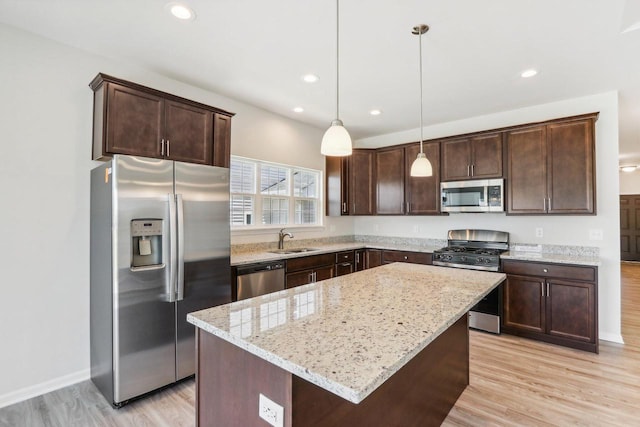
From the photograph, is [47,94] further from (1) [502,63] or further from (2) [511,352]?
(2) [511,352]

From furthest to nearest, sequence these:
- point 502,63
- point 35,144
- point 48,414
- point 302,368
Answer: point 502,63 < point 35,144 < point 48,414 < point 302,368

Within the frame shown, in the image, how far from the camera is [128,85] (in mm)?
2537

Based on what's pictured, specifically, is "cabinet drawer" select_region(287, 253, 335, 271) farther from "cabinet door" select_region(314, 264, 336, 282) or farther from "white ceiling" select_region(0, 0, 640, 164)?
"white ceiling" select_region(0, 0, 640, 164)

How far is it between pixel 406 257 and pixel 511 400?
7.11 ft

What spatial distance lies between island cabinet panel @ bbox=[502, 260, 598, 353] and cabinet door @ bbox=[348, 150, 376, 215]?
2.08 m

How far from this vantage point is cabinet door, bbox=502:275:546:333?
3.40m

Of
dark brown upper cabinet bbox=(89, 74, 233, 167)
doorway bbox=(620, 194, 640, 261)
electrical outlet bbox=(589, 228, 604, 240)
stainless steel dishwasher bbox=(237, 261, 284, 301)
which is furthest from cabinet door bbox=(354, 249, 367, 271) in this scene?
doorway bbox=(620, 194, 640, 261)

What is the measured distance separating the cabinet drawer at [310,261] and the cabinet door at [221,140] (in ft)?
4.25

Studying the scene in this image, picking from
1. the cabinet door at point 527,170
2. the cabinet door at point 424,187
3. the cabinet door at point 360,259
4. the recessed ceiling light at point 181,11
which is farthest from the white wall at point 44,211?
the cabinet door at point 527,170

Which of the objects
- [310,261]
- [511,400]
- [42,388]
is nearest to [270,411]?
[511,400]

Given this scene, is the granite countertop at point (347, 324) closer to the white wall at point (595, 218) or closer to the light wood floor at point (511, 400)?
the light wood floor at point (511, 400)

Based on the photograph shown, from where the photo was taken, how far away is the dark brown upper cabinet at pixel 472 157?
12.9ft

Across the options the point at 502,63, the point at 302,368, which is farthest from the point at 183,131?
the point at 502,63

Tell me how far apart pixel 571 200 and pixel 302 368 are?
3762mm
